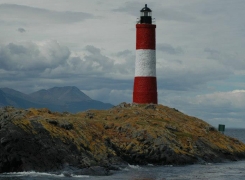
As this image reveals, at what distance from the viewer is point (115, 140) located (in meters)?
52.0

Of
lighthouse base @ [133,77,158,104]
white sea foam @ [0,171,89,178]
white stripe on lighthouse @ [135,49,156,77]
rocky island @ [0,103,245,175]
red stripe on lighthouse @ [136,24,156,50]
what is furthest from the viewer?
lighthouse base @ [133,77,158,104]

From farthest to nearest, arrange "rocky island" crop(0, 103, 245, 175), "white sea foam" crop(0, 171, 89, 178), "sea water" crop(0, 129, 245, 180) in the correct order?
"rocky island" crop(0, 103, 245, 175), "sea water" crop(0, 129, 245, 180), "white sea foam" crop(0, 171, 89, 178)

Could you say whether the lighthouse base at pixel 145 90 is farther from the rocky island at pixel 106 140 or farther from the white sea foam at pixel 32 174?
the white sea foam at pixel 32 174

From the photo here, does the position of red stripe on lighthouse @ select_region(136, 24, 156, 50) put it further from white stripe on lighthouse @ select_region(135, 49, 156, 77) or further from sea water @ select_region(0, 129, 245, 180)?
sea water @ select_region(0, 129, 245, 180)

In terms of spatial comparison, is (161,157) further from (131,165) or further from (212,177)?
(212,177)

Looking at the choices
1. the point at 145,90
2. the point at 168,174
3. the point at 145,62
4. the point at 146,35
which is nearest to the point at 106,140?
the point at 168,174

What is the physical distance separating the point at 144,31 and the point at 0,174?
92.8 ft

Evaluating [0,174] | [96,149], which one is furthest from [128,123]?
[0,174]

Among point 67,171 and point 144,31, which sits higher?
point 144,31

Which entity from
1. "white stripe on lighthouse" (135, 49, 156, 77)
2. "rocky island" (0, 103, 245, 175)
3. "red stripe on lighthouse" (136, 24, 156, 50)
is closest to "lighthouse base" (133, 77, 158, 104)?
"white stripe on lighthouse" (135, 49, 156, 77)


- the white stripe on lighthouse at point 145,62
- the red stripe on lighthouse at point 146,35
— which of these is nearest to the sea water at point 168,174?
the white stripe on lighthouse at point 145,62

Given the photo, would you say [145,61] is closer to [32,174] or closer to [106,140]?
[106,140]

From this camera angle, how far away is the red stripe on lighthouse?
64250 millimetres

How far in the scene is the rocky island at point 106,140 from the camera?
145ft
